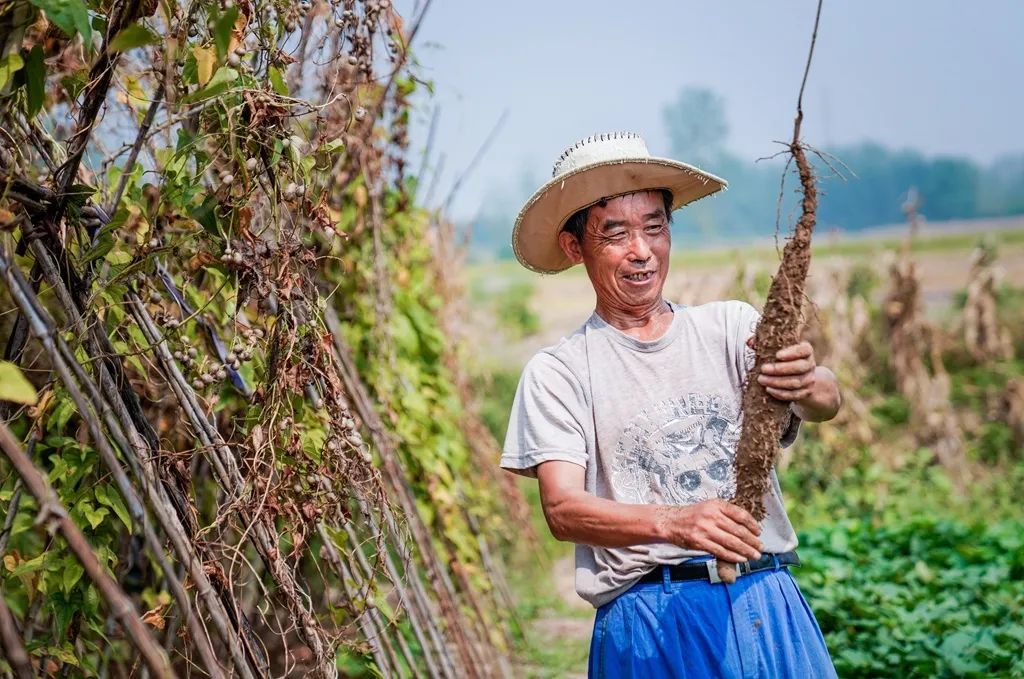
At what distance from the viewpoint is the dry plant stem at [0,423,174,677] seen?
1205 millimetres

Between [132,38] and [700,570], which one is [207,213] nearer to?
[132,38]

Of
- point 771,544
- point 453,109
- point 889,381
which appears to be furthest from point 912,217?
point 771,544

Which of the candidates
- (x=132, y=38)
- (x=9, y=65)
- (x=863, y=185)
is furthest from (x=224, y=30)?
(x=863, y=185)

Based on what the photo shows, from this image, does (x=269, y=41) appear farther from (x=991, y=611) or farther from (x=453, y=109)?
(x=991, y=611)

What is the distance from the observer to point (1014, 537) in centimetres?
469

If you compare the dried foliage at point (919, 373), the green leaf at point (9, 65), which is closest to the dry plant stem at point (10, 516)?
the green leaf at point (9, 65)

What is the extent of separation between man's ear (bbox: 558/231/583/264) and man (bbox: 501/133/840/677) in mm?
63

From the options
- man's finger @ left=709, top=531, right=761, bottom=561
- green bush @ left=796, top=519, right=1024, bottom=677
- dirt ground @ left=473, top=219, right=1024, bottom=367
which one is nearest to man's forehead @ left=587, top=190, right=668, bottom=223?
man's finger @ left=709, top=531, right=761, bottom=561

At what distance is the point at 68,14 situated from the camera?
1.38 metres

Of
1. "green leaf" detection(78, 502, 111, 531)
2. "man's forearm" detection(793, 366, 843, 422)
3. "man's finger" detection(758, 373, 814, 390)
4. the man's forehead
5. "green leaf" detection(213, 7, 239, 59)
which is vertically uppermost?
"green leaf" detection(213, 7, 239, 59)

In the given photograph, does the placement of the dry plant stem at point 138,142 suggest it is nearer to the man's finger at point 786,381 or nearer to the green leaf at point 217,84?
the green leaf at point 217,84

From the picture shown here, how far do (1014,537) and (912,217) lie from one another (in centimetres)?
433

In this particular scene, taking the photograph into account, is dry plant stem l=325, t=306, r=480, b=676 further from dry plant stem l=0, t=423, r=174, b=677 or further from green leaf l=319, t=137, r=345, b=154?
dry plant stem l=0, t=423, r=174, b=677

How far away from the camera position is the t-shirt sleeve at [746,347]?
2021mm
